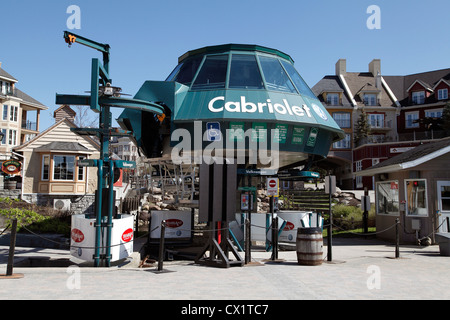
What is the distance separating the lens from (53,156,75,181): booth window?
95.2ft

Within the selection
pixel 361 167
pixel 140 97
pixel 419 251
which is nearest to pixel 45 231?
pixel 140 97

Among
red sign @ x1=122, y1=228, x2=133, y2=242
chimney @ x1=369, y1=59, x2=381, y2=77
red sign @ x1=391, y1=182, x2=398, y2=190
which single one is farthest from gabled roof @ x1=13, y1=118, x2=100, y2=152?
chimney @ x1=369, y1=59, x2=381, y2=77

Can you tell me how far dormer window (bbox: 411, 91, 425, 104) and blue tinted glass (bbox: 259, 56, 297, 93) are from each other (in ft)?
139

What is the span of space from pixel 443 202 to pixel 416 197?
1015mm

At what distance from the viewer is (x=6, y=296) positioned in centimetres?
710

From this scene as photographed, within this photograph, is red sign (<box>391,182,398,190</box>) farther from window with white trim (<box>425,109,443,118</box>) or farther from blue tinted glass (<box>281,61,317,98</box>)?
window with white trim (<box>425,109,443,118</box>)

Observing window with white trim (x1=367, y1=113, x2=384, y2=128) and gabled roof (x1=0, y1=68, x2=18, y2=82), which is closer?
gabled roof (x1=0, y1=68, x2=18, y2=82)

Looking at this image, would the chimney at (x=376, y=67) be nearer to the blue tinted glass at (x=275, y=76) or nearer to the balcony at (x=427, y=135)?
the balcony at (x=427, y=135)

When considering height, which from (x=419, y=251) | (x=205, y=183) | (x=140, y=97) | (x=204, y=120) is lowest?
(x=419, y=251)

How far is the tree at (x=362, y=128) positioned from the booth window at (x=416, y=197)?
34962mm

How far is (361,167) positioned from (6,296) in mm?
47268

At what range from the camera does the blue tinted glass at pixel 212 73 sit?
663 inches
